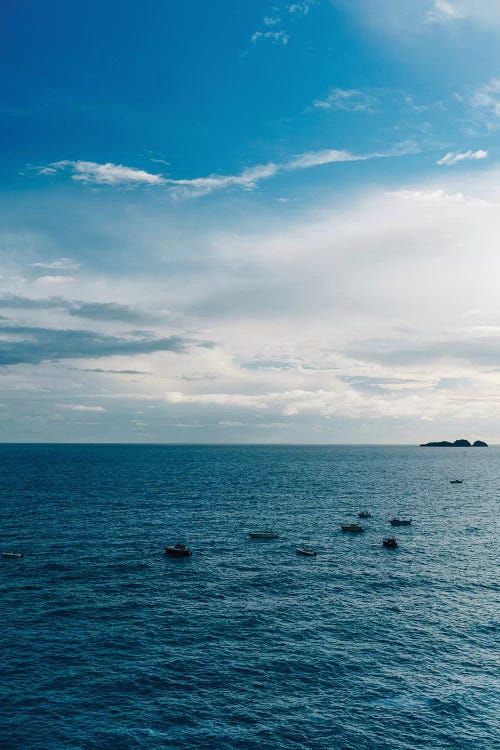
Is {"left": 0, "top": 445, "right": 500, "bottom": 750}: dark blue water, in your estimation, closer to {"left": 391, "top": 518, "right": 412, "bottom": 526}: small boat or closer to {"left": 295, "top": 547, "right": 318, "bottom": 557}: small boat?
{"left": 295, "top": 547, "right": 318, "bottom": 557}: small boat

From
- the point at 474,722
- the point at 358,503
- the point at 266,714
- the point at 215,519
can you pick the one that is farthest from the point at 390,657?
the point at 358,503

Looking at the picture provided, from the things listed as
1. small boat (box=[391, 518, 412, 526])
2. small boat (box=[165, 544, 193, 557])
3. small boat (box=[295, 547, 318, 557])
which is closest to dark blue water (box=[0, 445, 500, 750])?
small boat (box=[295, 547, 318, 557])

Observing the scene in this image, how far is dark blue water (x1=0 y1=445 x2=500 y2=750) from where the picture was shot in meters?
50.2

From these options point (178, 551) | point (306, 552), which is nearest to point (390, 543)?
point (306, 552)

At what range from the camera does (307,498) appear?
186 m

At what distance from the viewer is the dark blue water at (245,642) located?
50.2 m

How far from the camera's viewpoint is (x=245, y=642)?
66938 mm

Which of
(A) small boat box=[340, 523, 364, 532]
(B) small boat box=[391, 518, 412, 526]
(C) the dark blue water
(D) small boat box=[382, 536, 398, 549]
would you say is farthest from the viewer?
(B) small boat box=[391, 518, 412, 526]

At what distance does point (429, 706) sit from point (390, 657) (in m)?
9.70

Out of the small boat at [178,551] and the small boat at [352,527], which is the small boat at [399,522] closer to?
the small boat at [352,527]

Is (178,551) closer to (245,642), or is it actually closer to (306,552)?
(306,552)

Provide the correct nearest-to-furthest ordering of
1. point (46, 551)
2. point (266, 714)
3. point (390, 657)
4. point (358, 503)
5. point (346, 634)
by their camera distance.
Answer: point (266, 714), point (390, 657), point (346, 634), point (46, 551), point (358, 503)

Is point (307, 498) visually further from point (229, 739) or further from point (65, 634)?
point (229, 739)

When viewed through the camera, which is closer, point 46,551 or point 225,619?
point 225,619
